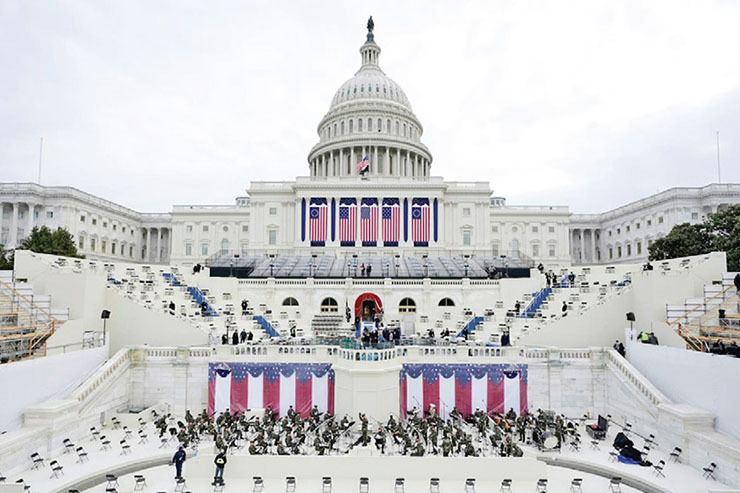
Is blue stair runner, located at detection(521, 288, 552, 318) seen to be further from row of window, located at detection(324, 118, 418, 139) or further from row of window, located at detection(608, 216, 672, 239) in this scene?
row of window, located at detection(324, 118, 418, 139)

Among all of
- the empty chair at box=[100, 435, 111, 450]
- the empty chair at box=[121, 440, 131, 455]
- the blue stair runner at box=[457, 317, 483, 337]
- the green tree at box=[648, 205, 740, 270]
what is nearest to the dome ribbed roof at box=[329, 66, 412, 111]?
the green tree at box=[648, 205, 740, 270]

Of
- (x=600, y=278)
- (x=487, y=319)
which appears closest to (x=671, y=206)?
(x=600, y=278)

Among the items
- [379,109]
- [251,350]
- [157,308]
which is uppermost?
[379,109]

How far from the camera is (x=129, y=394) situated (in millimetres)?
27188

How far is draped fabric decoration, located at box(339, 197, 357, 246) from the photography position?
235ft

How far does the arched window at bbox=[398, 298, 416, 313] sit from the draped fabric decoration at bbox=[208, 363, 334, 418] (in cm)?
1933

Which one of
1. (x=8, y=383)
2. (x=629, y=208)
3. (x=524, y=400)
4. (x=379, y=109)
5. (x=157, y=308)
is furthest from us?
(x=379, y=109)

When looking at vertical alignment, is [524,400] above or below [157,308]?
below

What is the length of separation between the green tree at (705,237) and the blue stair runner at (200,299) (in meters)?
47.7

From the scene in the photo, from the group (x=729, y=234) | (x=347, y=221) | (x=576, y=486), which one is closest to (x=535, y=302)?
(x=576, y=486)

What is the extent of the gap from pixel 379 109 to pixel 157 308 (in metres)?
69.4

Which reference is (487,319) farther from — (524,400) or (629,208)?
(629,208)

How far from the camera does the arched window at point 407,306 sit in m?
44.4

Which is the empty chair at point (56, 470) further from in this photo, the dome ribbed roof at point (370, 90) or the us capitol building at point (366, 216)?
the dome ribbed roof at point (370, 90)
